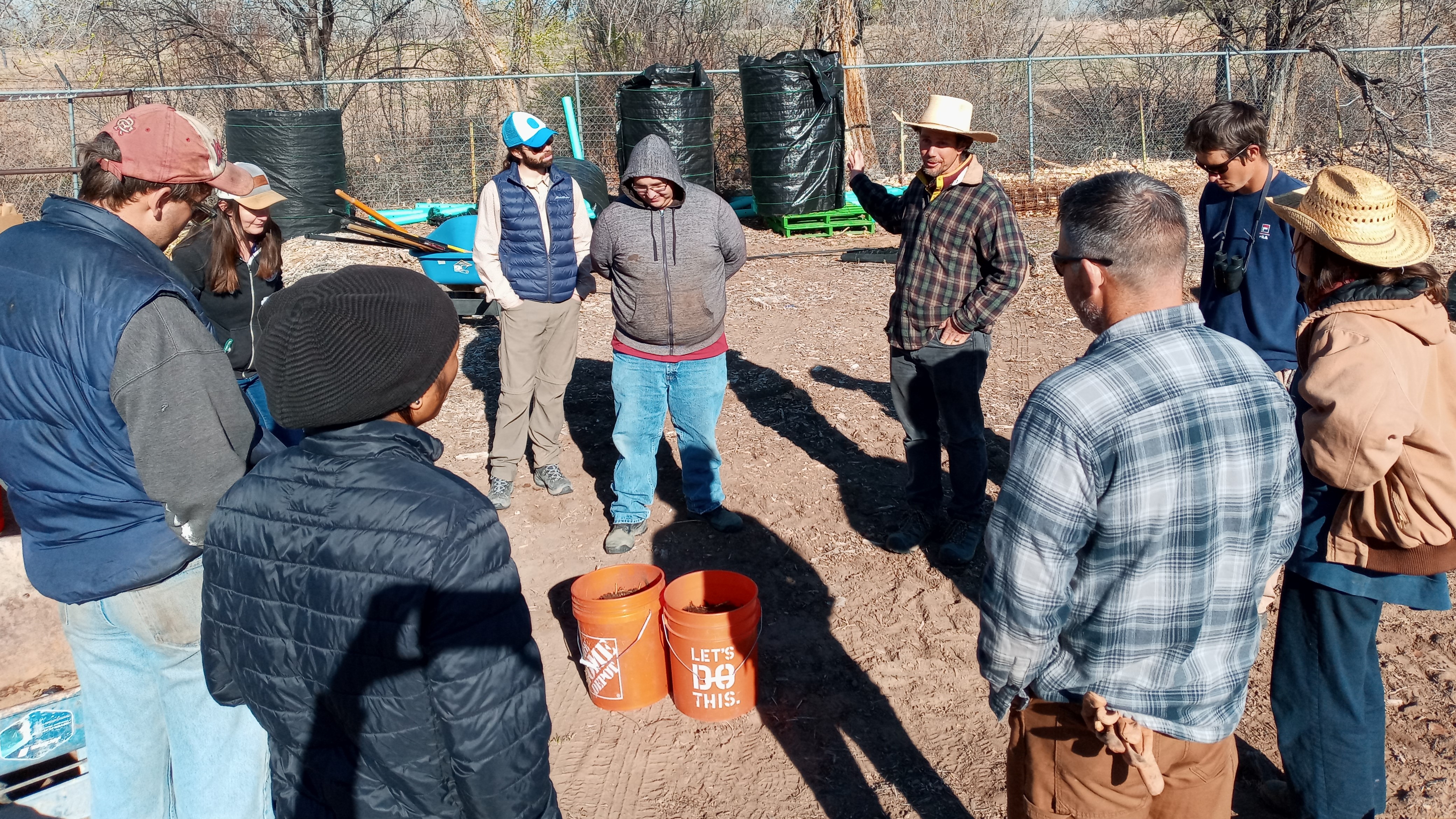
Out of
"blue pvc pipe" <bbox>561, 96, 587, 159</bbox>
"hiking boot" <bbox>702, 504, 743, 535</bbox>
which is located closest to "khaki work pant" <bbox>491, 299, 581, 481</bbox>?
"hiking boot" <bbox>702, 504, 743, 535</bbox>

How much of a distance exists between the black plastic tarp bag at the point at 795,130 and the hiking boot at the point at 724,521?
23.4ft

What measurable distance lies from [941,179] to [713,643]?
2.27 metres

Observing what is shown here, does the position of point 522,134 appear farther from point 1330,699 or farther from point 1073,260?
point 1330,699

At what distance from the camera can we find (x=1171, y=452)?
1.83m

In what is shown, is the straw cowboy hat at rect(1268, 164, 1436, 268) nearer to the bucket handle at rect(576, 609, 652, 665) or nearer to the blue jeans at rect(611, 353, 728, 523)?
the bucket handle at rect(576, 609, 652, 665)

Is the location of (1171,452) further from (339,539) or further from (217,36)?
(217,36)

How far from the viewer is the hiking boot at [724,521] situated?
5078mm

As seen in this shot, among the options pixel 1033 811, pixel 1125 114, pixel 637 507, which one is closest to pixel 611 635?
pixel 637 507

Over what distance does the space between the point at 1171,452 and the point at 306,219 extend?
1149 cm

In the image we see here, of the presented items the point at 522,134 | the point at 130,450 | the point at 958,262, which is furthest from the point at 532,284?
the point at 130,450

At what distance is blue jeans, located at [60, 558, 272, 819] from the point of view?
235 centimetres

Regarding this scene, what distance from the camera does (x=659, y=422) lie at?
4.95m

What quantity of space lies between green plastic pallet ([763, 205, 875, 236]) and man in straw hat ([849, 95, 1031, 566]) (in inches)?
274

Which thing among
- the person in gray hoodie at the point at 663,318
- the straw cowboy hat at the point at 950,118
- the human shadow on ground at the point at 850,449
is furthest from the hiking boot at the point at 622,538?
the straw cowboy hat at the point at 950,118
